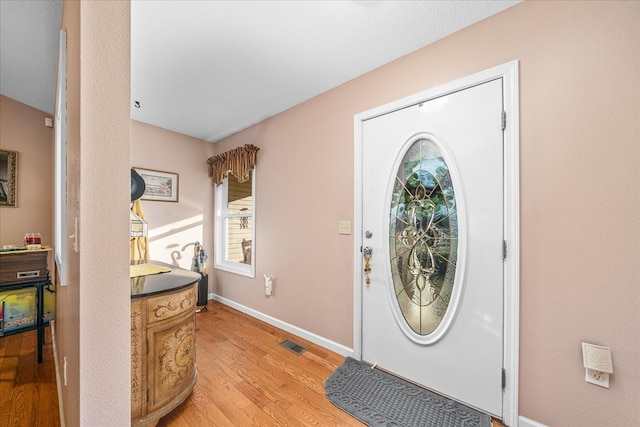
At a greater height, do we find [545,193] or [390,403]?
[545,193]

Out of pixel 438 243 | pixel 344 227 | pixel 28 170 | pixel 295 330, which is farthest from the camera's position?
pixel 28 170

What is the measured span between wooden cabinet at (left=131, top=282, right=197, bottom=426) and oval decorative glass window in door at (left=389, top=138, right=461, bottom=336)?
146 centimetres

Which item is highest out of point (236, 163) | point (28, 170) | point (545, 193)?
point (236, 163)

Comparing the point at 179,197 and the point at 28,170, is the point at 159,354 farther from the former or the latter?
the point at 28,170

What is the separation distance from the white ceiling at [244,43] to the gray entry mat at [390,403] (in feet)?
7.80

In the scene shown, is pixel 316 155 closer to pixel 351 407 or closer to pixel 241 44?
pixel 241 44

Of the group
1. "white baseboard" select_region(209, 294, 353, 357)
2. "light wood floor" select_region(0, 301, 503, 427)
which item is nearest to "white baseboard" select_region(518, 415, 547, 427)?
"light wood floor" select_region(0, 301, 503, 427)

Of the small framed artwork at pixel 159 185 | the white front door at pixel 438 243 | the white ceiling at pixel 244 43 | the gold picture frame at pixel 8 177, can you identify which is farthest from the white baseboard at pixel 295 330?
the gold picture frame at pixel 8 177

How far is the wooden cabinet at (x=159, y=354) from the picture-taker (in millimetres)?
1391

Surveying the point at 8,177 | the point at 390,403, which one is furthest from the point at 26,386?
the point at 390,403

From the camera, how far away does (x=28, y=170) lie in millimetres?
2969

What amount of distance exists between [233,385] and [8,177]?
331 cm

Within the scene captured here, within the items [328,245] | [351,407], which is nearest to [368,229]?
[328,245]

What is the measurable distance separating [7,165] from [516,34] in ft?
15.4
